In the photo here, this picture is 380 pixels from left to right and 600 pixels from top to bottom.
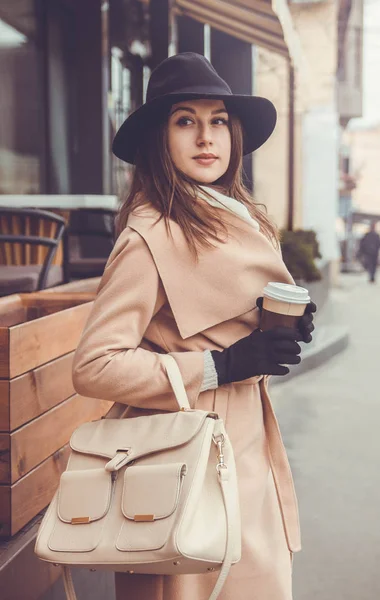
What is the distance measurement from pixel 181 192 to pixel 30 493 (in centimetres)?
106

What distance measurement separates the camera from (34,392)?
2.21m

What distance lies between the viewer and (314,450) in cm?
461

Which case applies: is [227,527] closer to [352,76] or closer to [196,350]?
[196,350]

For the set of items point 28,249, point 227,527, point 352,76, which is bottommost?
point 227,527

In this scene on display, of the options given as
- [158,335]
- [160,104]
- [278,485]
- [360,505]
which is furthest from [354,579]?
[160,104]

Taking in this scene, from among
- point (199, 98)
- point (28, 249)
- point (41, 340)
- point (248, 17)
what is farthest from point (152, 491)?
point (248, 17)

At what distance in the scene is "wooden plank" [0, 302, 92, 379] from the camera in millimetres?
2049

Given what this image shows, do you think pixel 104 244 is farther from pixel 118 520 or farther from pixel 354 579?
pixel 118 520

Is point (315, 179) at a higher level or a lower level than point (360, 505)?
higher

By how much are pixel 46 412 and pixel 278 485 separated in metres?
0.86

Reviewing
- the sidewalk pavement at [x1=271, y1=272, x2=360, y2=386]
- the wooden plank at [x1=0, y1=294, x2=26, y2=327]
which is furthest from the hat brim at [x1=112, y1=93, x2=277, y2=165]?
the sidewalk pavement at [x1=271, y1=272, x2=360, y2=386]

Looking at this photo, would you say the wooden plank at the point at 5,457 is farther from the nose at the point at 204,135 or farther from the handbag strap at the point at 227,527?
the nose at the point at 204,135

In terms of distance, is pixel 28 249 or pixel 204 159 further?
pixel 28 249

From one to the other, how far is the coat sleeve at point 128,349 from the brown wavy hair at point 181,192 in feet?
0.38
